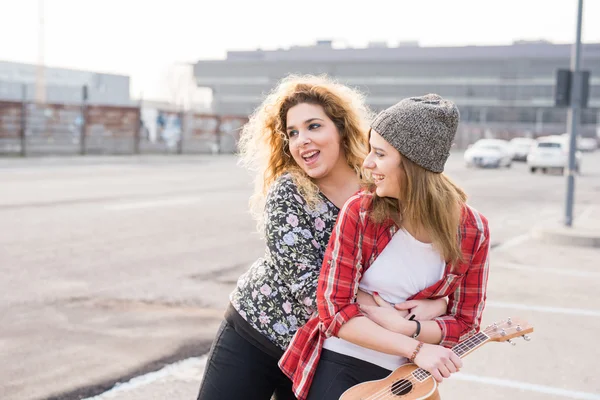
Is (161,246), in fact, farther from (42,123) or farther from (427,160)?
(42,123)

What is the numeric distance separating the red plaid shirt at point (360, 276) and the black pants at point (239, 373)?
0.98 ft

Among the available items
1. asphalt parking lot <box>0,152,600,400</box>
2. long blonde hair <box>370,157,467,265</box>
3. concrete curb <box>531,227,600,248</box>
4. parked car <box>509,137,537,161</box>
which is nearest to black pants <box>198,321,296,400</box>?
long blonde hair <box>370,157,467,265</box>

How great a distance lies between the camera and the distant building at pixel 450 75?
107m

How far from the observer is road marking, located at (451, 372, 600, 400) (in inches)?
182

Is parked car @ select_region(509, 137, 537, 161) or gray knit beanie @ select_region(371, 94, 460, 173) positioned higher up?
gray knit beanie @ select_region(371, 94, 460, 173)

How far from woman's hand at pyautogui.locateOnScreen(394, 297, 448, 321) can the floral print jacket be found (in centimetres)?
32

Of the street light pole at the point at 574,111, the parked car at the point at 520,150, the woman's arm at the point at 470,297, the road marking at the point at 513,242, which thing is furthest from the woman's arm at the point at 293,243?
the parked car at the point at 520,150

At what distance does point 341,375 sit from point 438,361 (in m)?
0.35

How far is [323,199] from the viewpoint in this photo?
2738mm

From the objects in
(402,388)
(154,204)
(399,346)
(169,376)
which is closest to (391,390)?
(402,388)

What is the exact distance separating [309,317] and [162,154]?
32086mm

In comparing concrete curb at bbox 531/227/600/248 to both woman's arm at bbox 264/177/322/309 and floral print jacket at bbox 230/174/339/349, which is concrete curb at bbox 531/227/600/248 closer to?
floral print jacket at bbox 230/174/339/349

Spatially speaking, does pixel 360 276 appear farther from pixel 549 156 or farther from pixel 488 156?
pixel 488 156

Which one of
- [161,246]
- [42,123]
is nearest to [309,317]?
[161,246]
